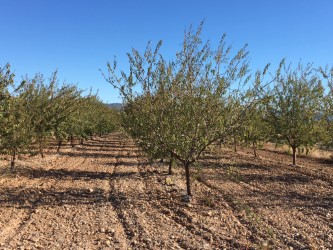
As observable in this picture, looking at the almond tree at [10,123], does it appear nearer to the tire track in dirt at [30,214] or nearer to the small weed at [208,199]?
the tire track in dirt at [30,214]

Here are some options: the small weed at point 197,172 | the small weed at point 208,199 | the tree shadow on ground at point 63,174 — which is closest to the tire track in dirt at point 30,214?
the tree shadow on ground at point 63,174

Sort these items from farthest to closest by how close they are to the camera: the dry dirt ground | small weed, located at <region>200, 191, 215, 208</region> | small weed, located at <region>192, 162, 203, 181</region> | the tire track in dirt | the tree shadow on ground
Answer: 1. the tree shadow on ground
2. small weed, located at <region>192, 162, 203, 181</region>
3. small weed, located at <region>200, 191, 215, 208</region>
4. the tire track in dirt
5. the dry dirt ground

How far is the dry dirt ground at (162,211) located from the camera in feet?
23.4

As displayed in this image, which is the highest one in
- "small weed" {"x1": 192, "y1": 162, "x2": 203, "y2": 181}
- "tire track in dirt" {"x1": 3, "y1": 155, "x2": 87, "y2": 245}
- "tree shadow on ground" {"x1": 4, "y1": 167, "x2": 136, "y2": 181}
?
"small weed" {"x1": 192, "y1": 162, "x2": 203, "y2": 181}

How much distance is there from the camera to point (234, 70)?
9.76 m

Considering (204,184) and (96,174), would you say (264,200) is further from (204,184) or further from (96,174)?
(96,174)

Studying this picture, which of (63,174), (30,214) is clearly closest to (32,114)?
(63,174)

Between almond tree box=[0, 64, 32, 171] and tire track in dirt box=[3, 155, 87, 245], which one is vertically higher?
almond tree box=[0, 64, 32, 171]

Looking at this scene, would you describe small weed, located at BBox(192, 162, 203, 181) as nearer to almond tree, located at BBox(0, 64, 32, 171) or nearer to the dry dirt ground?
the dry dirt ground

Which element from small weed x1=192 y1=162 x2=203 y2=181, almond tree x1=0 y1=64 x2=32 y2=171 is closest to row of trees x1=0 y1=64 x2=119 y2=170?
almond tree x1=0 y1=64 x2=32 y2=171

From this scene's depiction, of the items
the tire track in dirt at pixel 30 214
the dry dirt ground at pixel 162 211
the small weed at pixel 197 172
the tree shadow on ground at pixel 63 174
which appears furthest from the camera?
the tree shadow on ground at pixel 63 174

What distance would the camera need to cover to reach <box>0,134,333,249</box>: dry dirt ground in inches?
281

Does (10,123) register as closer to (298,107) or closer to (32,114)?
(32,114)

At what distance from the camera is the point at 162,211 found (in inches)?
371
